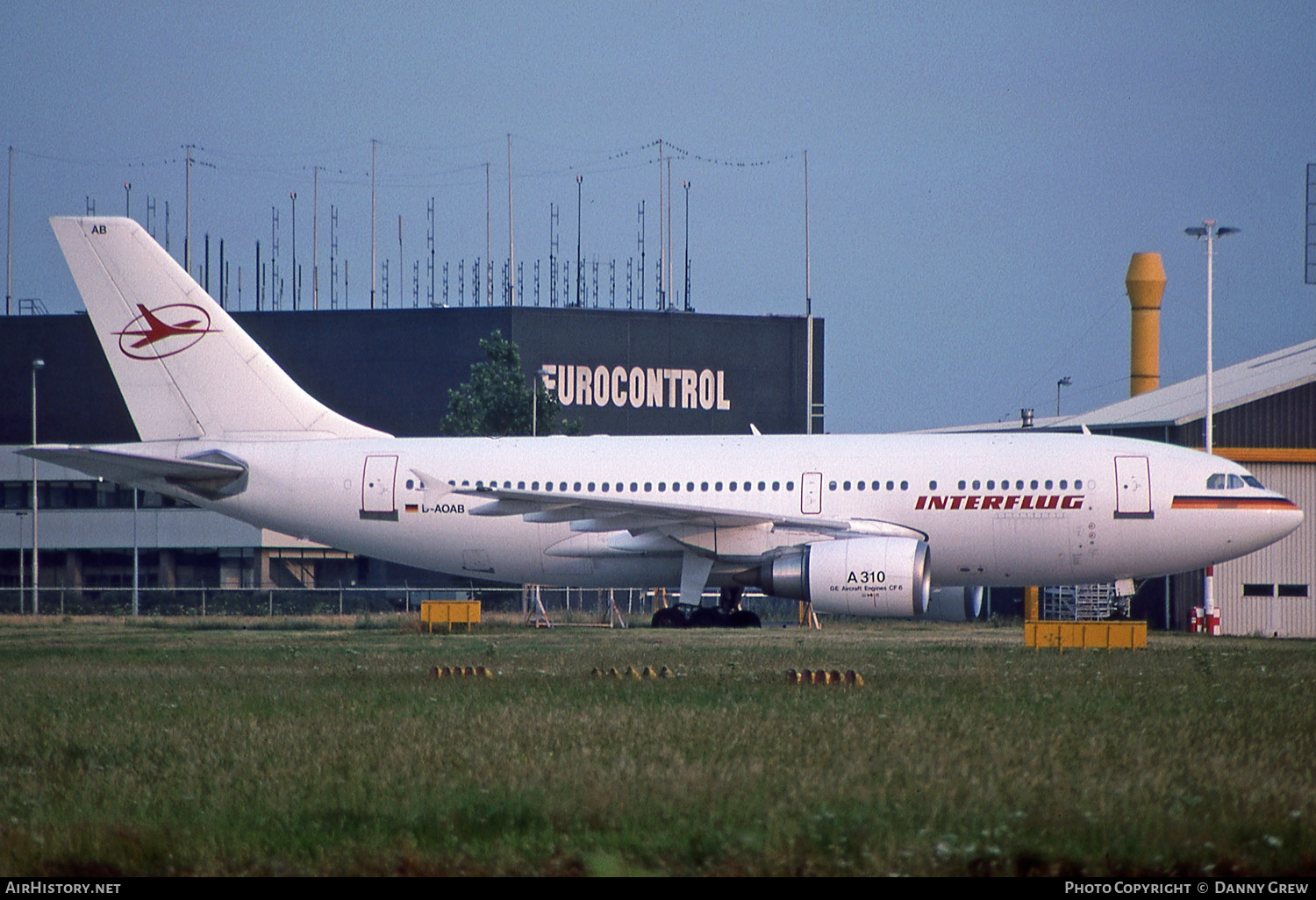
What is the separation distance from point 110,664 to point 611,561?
1111cm

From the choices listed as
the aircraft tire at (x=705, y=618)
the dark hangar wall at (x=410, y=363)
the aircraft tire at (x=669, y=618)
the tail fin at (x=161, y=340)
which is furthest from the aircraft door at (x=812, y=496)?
the dark hangar wall at (x=410, y=363)

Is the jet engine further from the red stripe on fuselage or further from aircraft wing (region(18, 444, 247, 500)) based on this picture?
aircraft wing (region(18, 444, 247, 500))

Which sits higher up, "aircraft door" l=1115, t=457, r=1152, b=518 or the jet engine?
"aircraft door" l=1115, t=457, r=1152, b=518

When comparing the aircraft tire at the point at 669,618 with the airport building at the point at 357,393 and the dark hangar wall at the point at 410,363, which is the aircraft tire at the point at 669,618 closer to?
the airport building at the point at 357,393

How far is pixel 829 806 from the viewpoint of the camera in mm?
8023

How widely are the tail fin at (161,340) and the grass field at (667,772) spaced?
40.7 feet

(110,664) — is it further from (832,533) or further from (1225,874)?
(1225,874)

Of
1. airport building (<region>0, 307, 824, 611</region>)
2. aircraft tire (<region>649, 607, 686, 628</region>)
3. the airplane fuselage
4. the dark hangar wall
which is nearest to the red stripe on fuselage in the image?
the airplane fuselage

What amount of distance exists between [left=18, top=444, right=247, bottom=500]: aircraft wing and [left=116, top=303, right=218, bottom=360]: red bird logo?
7.01ft

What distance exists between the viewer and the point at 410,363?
71750mm

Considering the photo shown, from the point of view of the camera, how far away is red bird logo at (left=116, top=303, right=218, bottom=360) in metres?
29.1

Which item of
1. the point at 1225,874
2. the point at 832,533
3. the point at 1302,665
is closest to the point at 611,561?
the point at 832,533

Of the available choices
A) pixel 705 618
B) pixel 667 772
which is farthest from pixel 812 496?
pixel 667 772

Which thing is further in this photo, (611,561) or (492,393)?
(492,393)
